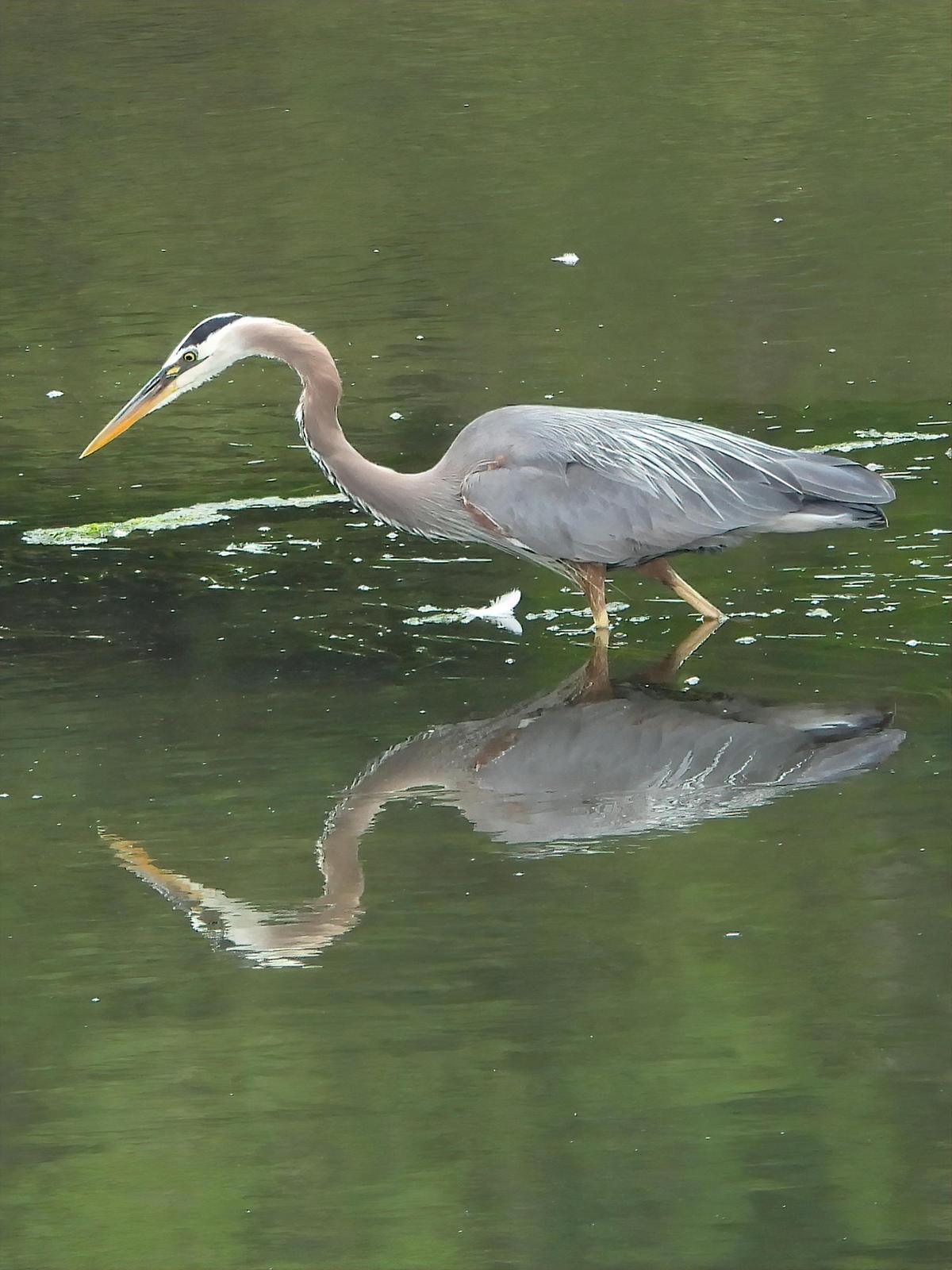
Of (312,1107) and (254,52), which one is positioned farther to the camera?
(254,52)

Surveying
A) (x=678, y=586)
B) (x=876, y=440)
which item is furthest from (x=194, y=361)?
(x=876, y=440)

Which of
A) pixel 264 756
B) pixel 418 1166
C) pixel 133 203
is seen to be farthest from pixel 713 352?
pixel 418 1166

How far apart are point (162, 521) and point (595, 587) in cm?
251

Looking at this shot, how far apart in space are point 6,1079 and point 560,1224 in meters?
1.44

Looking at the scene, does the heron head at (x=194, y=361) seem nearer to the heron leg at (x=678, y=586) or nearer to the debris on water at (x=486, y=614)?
the debris on water at (x=486, y=614)

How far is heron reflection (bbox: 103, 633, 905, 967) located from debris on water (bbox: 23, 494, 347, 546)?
8.50ft

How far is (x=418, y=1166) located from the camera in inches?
190

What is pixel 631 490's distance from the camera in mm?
7777

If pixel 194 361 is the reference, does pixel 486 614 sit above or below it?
below

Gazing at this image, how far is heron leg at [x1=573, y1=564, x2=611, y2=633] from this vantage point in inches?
309

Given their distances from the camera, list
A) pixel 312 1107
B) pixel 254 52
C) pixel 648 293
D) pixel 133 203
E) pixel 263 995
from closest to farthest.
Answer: pixel 312 1107 → pixel 263 995 → pixel 648 293 → pixel 133 203 → pixel 254 52

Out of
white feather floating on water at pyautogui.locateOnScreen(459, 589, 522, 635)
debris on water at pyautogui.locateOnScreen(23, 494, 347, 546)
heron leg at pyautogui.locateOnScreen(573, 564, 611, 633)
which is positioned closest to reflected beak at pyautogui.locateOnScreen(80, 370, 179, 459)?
debris on water at pyautogui.locateOnScreen(23, 494, 347, 546)

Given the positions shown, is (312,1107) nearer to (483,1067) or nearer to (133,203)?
(483,1067)

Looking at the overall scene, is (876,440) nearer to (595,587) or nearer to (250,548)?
(595,587)
